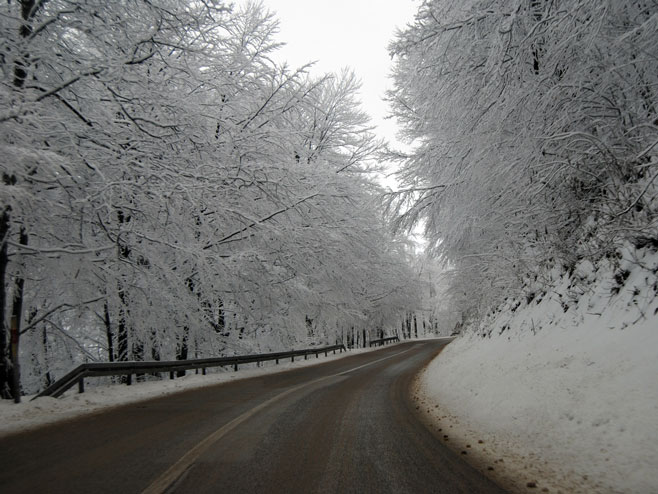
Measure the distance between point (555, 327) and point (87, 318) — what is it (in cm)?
1341

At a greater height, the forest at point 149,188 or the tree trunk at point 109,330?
the forest at point 149,188

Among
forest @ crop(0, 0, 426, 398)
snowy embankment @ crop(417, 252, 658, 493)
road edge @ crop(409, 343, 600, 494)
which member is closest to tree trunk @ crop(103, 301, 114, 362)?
forest @ crop(0, 0, 426, 398)

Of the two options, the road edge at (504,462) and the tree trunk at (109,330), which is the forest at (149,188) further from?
the road edge at (504,462)

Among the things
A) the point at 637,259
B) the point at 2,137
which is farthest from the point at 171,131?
the point at 637,259

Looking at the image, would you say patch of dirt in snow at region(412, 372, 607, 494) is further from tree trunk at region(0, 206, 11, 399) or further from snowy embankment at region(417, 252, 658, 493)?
tree trunk at region(0, 206, 11, 399)

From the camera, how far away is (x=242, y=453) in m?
4.27

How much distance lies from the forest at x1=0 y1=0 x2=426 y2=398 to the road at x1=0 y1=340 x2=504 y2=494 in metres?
3.39

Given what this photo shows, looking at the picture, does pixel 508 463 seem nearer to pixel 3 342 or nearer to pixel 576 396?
pixel 576 396

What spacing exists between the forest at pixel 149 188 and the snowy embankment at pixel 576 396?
462cm

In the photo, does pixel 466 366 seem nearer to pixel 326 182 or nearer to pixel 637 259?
pixel 637 259

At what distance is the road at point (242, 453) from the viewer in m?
3.41

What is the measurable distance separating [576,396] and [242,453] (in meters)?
3.76

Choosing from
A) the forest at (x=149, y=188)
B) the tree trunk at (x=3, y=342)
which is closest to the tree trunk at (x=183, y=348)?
the forest at (x=149, y=188)

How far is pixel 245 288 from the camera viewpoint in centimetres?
1341
